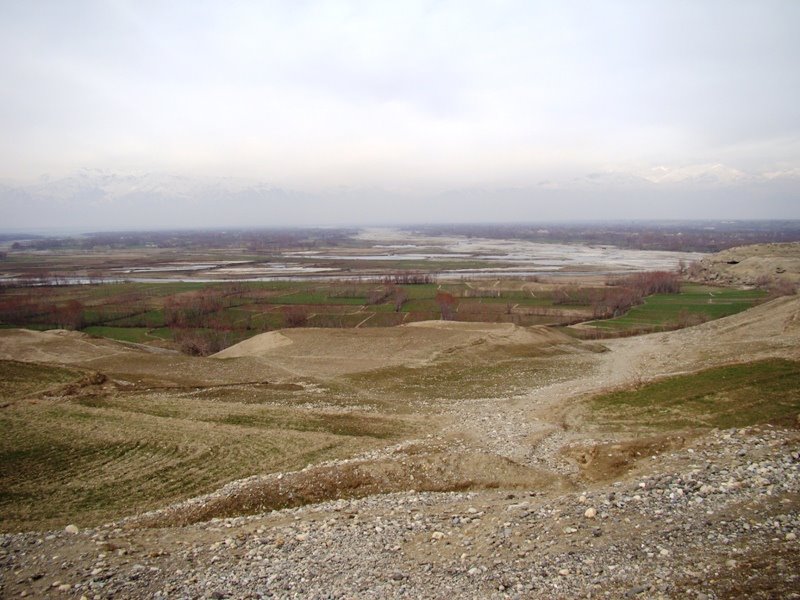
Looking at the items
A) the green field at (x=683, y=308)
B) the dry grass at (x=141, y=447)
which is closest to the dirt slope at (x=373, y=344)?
the dry grass at (x=141, y=447)

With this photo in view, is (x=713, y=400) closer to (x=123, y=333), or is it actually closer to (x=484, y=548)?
(x=484, y=548)

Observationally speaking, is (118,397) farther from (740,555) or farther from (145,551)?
(740,555)

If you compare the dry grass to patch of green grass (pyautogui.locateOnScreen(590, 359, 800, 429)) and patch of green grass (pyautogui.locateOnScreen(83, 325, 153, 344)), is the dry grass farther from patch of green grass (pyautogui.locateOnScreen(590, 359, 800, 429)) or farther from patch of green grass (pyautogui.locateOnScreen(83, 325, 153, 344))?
patch of green grass (pyautogui.locateOnScreen(83, 325, 153, 344))

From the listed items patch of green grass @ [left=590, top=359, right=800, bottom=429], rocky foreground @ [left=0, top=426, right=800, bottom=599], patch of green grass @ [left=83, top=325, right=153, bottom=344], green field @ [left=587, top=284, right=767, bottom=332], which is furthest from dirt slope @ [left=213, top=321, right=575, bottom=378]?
rocky foreground @ [left=0, top=426, right=800, bottom=599]

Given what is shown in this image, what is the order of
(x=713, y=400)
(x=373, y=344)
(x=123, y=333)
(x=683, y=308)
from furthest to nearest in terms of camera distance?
(x=683, y=308)
(x=123, y=333)
(x=373, y=344)
(x=713, y=400)

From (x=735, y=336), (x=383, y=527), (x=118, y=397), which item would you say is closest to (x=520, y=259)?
(x=735, y=336)

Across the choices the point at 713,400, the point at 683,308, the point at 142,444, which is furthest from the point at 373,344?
the point at 683,308
